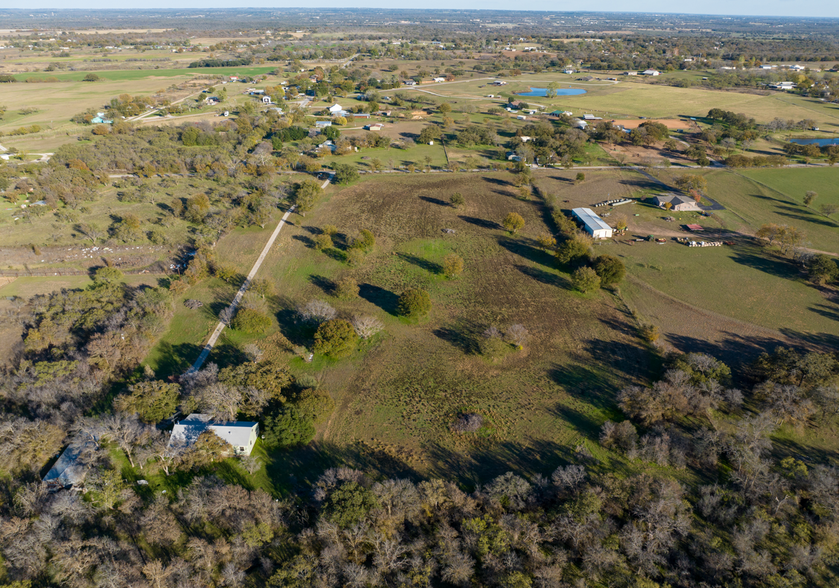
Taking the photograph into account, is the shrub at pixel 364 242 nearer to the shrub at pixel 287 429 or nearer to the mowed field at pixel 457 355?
the mowed field at pixel 457 355

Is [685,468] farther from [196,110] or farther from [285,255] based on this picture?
[196,110]

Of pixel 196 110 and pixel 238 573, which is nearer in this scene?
pixel 238 573

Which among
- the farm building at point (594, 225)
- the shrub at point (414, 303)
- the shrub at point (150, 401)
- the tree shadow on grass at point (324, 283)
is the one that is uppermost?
the farm building at point (594, 225)

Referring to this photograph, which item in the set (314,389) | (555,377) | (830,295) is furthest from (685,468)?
(830,295)

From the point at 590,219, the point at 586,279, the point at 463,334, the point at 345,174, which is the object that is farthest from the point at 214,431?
the point at 345,174

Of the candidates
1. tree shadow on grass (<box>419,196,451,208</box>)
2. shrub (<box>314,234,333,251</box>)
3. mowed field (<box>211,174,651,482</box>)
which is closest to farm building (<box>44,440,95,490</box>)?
mowed field (<box>211,174,651,482</box>)

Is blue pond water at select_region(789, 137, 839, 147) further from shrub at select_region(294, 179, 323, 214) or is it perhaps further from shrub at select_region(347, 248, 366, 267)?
shrub at select_region(294, 179, 323, 214)

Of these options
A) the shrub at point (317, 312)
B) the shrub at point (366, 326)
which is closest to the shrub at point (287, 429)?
the shrub at point (366, 326)
